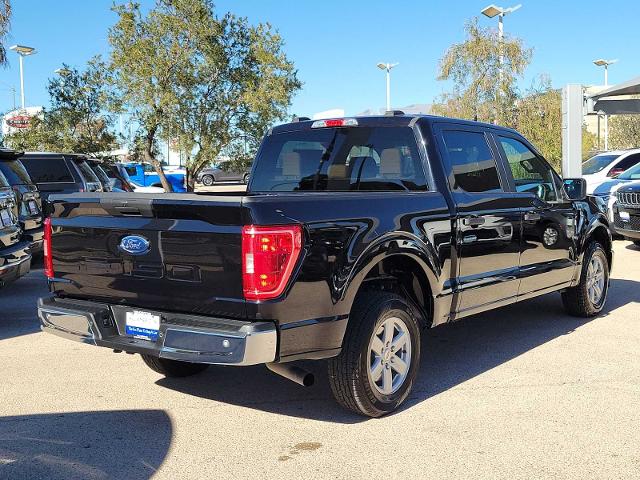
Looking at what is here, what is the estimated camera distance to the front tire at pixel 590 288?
6.96 metres

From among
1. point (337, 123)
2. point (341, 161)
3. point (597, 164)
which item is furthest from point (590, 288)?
point (597, 164)

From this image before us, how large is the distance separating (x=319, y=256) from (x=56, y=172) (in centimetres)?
1006

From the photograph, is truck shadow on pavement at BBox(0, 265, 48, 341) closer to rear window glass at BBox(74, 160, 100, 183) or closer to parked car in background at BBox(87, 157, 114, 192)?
rear window glass at BBox(74, 160, 100, 183)

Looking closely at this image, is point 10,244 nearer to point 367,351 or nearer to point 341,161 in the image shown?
point 341,161

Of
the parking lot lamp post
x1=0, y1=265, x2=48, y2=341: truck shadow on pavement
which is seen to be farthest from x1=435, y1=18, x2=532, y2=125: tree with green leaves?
x1=0, y1=265, x2=48, y2=341: truck shadow on pavement

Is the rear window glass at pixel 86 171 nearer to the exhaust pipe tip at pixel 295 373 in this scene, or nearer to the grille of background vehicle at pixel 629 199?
the grille of background vehicle at pixel 629 199

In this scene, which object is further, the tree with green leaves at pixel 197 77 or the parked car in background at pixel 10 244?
the tree with green leaves at pixel 197 77

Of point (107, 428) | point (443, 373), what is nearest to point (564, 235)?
point (443, 373)

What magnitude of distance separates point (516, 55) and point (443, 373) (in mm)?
22238

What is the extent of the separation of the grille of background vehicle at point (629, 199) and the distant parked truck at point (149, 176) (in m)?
21.6

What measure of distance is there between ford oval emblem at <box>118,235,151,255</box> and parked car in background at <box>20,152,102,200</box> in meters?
8.97

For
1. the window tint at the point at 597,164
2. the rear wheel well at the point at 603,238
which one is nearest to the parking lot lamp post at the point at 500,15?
the window tint at the point at 597,164

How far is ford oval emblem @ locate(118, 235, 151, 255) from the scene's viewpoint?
3.94 meters

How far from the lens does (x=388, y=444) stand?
13.0 feet
